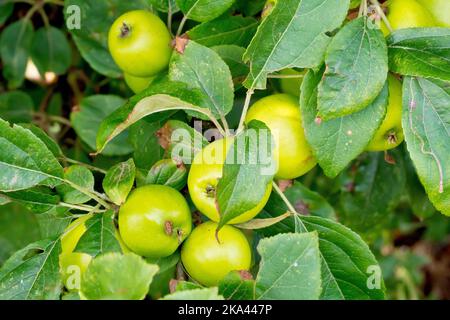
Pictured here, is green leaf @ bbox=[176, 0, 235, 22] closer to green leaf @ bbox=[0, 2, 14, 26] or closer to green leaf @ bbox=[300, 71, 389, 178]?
green leaf @ bbox=[300, 71, 389, 178]

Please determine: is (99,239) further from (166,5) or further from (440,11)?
(440,11)

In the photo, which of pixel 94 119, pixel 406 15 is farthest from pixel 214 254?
pixel 94 119

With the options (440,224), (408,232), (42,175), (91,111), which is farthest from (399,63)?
(408,232)

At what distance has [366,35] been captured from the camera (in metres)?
0.78

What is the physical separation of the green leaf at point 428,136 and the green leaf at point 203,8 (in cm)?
25

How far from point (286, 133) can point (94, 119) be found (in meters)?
0.52

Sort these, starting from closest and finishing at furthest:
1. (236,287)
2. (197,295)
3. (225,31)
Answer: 1. (197,295)
2. (236,287)
3. (225,31)

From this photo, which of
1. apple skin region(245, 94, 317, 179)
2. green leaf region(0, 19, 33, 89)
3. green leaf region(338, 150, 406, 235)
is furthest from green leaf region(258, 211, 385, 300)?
green leaf region(0, 19, 33, 89)

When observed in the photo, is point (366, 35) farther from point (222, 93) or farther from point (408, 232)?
point (408, 232)

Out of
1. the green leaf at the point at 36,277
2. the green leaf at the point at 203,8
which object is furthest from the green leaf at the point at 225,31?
the green leaf at the point at 36,277

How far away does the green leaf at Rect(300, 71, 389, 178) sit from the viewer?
774 mm

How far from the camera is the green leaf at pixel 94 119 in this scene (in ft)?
3.76

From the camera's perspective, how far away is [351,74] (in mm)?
759

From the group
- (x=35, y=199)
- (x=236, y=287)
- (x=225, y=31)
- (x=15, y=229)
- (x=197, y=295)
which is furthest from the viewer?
(x=15, y=229)
